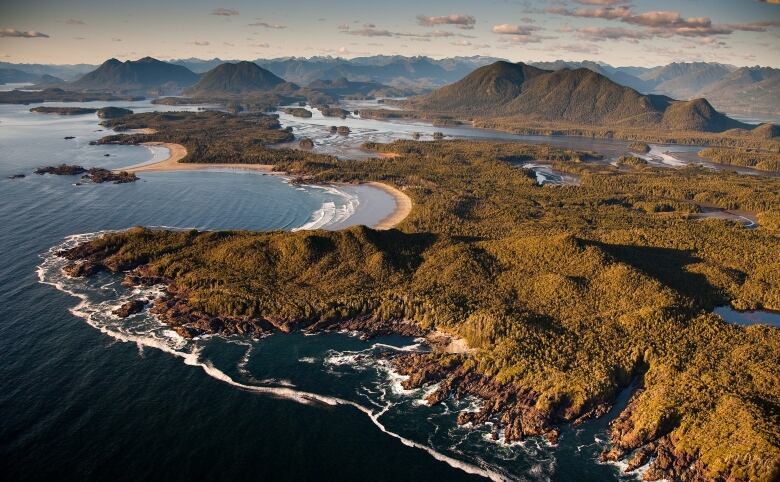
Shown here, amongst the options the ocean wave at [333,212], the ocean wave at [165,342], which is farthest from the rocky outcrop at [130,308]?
the ocean wave at [333,212]

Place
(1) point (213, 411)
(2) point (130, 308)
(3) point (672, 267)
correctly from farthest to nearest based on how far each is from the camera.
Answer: (3) point (672, 267) → (2) point (130, 308) → (1) point (213, 411)

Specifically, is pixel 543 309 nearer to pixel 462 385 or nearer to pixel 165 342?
pixel 462 385

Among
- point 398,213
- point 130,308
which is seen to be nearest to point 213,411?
point 130,308

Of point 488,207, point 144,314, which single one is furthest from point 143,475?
point 488,207

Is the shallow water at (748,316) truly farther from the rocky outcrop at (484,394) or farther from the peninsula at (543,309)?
the rocky outcrop at (484,394)

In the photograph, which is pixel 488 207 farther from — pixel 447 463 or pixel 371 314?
pixel 447 463
